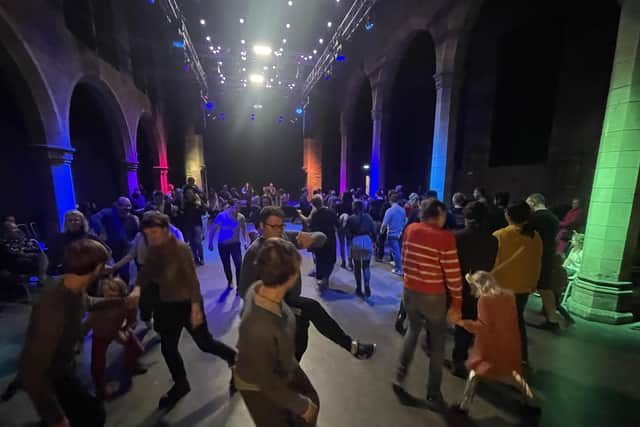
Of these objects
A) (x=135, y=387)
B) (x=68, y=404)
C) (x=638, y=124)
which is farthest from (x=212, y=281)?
(x=638, y=124)

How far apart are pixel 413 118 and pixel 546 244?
1153cm

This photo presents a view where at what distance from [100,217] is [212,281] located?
2.18 meters

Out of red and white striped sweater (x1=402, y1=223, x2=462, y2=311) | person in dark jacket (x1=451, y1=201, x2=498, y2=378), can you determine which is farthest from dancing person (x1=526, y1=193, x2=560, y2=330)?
red and white striped sweater (x1=402, y1=223, x2=462, y2=311)

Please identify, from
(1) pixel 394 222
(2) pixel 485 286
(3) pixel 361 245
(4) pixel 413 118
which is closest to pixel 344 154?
(4) pixel 413 118

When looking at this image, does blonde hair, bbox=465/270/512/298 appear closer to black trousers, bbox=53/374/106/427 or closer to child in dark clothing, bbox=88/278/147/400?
black trousers, bbox=53/374/106/427

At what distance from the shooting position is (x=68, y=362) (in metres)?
1.62

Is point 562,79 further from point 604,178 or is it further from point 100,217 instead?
point 100,217

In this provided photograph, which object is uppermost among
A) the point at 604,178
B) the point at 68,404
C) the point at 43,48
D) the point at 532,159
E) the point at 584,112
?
the point at 43,48

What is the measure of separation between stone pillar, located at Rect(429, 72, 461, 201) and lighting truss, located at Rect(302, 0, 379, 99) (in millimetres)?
3632

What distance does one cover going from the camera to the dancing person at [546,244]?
3.42m

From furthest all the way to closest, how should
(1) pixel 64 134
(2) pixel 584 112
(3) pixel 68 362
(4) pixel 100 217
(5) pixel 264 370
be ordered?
(2) pixel 584 112, (1) pixel 64 134, (4) pixel 100 217, (3) pixel 68 362, (5) pixel 264 370

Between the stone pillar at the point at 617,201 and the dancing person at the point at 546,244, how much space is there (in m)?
0.82

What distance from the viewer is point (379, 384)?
2777 millimetres

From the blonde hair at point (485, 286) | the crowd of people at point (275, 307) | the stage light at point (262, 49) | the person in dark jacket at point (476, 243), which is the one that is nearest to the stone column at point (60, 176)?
the crowd of people at point (275, 307)
